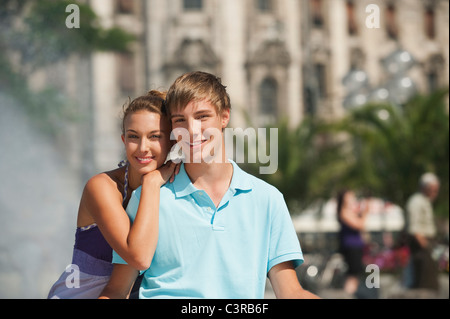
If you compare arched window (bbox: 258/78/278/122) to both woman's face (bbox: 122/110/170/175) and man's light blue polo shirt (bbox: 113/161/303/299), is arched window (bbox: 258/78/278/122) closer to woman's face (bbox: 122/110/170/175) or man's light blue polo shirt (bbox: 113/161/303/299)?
woman's face (bbox: 122/110/170/175)

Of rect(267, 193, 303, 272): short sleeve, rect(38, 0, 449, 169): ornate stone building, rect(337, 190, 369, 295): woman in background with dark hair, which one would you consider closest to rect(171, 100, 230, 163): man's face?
rect(267, 193, 303, 272): short sleeve

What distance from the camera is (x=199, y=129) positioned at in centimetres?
227

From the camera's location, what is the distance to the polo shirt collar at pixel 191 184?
2.33 meters

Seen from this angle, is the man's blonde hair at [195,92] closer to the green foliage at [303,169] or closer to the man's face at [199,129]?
the man's face at [199,129]

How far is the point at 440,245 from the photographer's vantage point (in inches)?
476

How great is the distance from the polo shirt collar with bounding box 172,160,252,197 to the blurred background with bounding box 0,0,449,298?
297cm

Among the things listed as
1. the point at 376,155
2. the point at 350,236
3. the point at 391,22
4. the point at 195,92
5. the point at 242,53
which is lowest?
the point at 350,236

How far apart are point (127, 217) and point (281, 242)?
1.55 ft

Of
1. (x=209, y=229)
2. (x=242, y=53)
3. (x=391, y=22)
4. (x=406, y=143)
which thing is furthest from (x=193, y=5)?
(x=209, y=229)

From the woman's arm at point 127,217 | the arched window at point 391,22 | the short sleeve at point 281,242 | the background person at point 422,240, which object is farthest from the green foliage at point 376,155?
the arched window at point 391,22

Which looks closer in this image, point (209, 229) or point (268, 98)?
point (209, 229)

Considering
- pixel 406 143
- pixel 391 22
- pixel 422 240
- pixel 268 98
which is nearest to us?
pixel 422 240

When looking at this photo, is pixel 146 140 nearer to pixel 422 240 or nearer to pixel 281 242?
pixel 281 242
